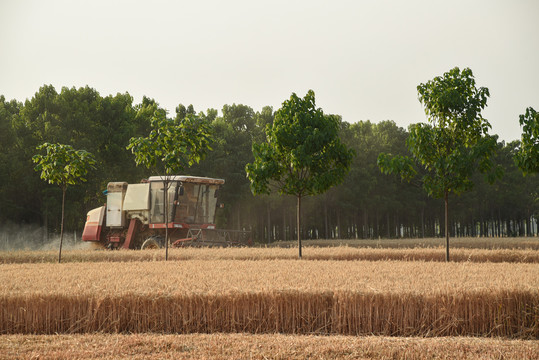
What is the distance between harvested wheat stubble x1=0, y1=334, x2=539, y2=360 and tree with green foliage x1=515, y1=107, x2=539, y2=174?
9.28m

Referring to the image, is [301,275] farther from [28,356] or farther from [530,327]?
[28,356]

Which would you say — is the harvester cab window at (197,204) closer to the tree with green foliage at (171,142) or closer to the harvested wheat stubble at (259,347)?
the tree with green foliage at (171,142)

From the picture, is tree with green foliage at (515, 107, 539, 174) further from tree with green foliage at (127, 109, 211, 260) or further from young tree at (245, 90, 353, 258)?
tree with green foliage at (127, 109, 211, 260)

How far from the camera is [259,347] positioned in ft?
22.1

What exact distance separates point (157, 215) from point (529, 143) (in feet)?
50.7

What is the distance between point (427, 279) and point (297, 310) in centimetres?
305

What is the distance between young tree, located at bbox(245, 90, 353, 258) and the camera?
19.5 metres

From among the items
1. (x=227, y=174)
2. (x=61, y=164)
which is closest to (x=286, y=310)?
(x=61, y=164)

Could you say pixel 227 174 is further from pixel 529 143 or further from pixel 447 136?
pixel 529 143

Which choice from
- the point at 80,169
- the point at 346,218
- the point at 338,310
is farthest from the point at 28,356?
the point at 346,218

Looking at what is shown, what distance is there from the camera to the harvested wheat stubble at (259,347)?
20.9 ft

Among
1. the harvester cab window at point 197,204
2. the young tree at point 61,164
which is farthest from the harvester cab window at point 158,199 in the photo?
the young tree at point 61,164

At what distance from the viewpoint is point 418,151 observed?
17.2 m

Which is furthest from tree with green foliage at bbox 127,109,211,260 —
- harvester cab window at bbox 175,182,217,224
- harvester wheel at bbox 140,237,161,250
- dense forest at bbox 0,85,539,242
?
dense forest at bbox 0,85,539,242
